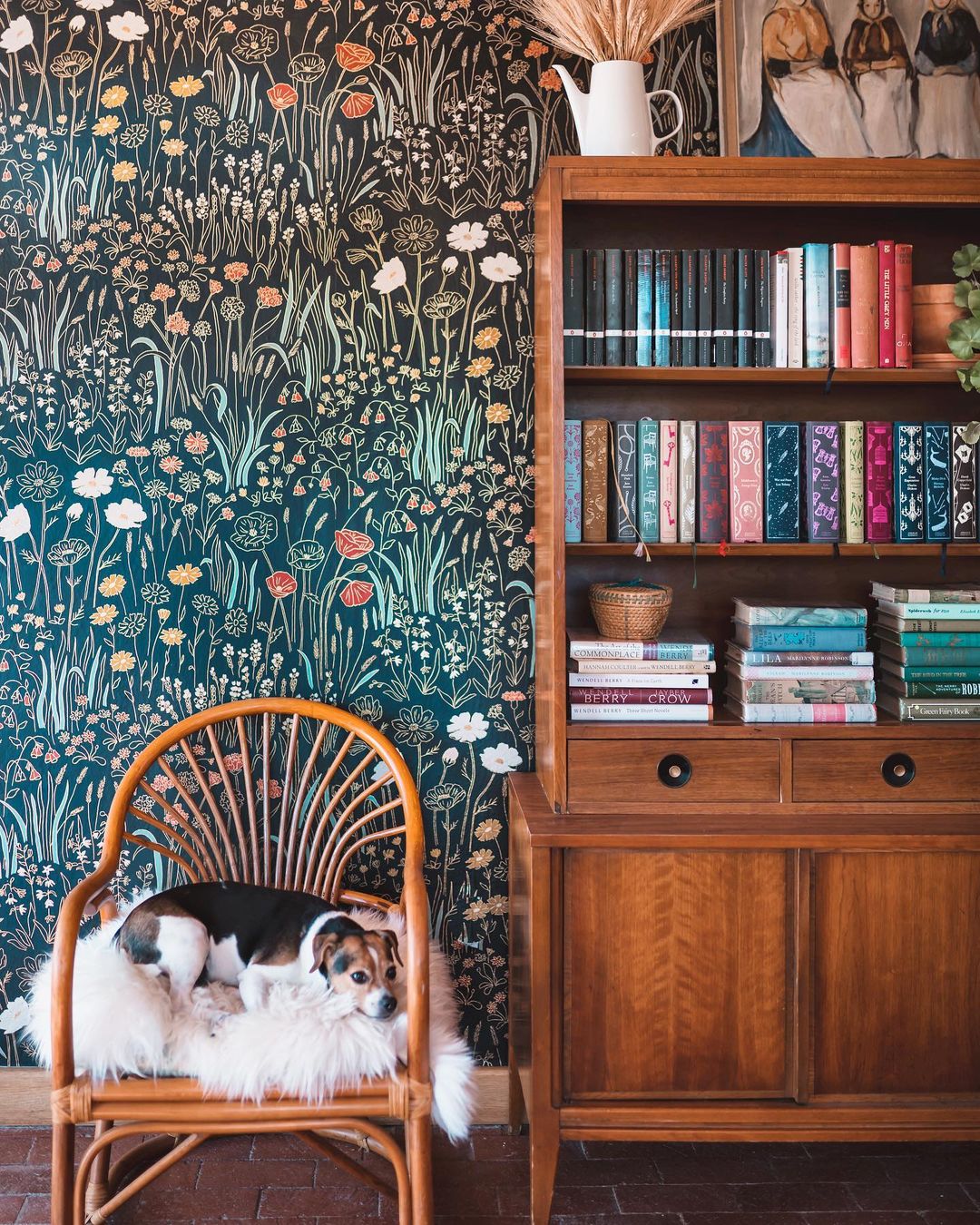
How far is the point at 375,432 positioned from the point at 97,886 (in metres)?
1.10

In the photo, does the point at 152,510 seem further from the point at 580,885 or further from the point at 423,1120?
the point at 423,1120

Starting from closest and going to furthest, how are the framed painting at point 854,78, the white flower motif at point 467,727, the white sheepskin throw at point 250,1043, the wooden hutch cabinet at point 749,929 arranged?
the white sheepskin throw at point 250,1043 → the wooden hutch cabinet at point 749,929 → the framed painting at point 854,78 → the white flower motif at point 467,727

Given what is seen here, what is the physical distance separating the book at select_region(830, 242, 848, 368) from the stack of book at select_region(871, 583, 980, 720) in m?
0.51

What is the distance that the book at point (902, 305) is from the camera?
6.70 feet

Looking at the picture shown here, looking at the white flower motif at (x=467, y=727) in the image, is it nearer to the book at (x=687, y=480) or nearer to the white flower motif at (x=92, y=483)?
the book at (x=687, y=480)

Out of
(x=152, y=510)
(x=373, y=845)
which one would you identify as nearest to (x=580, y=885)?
(x=373, y=845)

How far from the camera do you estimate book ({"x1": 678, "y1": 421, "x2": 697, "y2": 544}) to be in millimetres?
2082

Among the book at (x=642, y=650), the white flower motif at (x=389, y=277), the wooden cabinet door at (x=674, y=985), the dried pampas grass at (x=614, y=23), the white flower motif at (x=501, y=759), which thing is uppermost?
the dried pampas grass at (x=614, y=23)

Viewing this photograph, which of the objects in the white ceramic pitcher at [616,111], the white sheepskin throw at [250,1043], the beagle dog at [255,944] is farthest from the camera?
the white ceramic pitcher at [616,111]

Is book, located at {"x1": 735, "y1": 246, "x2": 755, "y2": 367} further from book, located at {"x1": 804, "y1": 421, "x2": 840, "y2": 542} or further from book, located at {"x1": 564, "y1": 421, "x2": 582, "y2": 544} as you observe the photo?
book, located at {"x1": 564, "y1": 421, "x2": 582, "y2": 544}

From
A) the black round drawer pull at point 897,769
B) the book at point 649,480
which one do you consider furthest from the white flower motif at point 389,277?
the black round drawer pull at point 897,769

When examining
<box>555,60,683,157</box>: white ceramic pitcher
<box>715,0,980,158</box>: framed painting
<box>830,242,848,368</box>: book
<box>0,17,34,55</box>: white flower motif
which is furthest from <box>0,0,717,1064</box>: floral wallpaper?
<box>830,242,848,368</box>: book

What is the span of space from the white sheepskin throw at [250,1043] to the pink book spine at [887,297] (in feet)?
5.13

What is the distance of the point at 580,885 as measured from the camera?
194 centimetres
